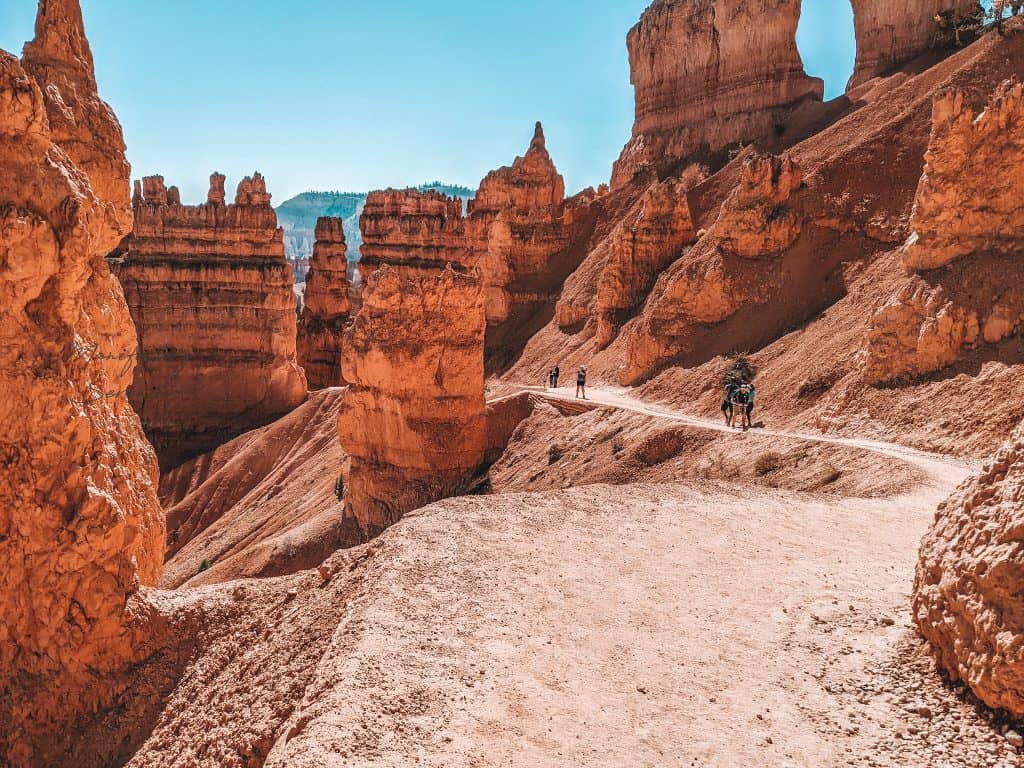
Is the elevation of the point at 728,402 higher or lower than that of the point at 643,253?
lower

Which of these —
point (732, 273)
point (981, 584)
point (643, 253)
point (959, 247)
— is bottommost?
point (981, 584)

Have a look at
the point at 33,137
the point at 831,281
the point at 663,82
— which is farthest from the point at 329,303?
the point at 33,137

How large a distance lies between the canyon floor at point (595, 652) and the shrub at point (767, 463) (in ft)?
18.8

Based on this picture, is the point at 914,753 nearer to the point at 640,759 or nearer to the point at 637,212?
the point at 640,759

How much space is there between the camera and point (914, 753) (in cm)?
A: 541

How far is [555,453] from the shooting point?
23.9 meters

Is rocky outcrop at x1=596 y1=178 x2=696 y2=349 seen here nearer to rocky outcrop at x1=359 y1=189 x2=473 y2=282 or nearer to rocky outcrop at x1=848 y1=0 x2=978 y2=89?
rocky outcrop at x1=359 y1=189 x2=473 y2=282

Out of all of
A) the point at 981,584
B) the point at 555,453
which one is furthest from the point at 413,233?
the point at 981,584

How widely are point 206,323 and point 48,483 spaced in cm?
3217

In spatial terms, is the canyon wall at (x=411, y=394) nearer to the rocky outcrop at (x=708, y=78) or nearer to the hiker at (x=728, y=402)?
the hiker at (x=728, y=402)

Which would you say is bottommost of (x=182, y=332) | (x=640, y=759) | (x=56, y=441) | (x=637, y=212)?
(x=640, y=759)

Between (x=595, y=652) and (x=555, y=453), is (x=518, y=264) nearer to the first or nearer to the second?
(x=555, y=453)

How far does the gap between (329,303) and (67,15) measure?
35191 millimetres

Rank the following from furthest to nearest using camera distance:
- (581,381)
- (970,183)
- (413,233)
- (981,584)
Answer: (413,233) < (581,381) < (970,183) < (981,584)
